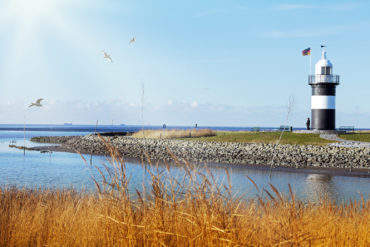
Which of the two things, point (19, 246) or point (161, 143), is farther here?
point (161, 143)

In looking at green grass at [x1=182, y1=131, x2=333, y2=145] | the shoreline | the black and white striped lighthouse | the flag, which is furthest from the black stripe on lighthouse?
the shoreline

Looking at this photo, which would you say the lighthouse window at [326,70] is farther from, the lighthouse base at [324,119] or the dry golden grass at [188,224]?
the dry golden grass at [188,224]

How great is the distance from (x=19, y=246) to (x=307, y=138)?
2703cm

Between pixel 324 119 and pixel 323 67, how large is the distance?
4.46 metres

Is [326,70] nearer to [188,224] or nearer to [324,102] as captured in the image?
[324,102]

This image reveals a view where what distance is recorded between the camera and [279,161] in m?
22.7

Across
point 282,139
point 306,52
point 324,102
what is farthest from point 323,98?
point 282,139

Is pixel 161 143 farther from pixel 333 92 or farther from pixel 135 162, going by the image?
pixel 333 92

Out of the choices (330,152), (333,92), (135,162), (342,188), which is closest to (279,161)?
(330,152)

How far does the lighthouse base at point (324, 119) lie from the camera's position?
3297cm

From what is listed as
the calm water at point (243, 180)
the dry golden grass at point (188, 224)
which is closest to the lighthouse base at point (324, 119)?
the calm water at point (243, 180)

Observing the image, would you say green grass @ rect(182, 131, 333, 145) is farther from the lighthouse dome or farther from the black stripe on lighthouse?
the lighthouse dome

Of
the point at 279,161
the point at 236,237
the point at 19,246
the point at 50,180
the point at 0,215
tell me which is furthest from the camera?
the point at 279,161

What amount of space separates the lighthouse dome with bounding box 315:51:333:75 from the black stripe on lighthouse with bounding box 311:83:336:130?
117 centimetres
